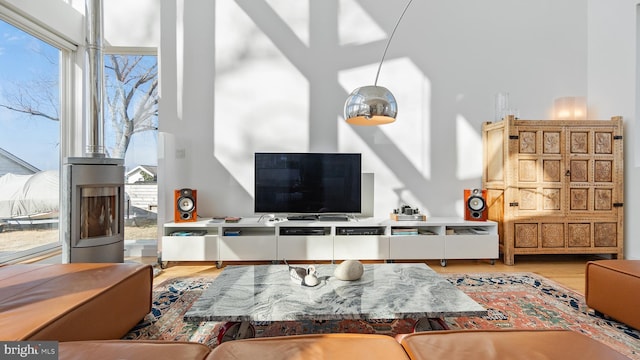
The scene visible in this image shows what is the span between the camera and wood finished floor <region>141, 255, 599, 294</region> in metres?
2.96

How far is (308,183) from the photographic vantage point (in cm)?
349

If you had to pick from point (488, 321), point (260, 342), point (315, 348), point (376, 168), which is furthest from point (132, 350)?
point (376, 168)

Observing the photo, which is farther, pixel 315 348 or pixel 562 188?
pixel 562 188

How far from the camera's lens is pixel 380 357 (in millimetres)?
909

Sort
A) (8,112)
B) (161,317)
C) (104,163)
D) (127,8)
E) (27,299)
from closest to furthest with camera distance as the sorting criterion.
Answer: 1. (27,299)
2. (161,317)
3. (104,163)
4. (8,112)
5. (127,8)

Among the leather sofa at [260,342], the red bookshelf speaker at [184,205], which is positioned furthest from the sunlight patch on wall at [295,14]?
the leather sofa at [260,342]

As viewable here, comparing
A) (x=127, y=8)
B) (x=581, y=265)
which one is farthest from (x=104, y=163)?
(x=581, y=265)

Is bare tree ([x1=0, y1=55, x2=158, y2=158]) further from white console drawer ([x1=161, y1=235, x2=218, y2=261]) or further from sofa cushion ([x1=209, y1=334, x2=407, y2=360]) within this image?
sofa cushion ([x1=209, y1=334, x2=407, y2=360])

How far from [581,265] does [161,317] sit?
4.05 m

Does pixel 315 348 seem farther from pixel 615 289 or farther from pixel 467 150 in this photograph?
pixel 467 150

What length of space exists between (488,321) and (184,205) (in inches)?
116

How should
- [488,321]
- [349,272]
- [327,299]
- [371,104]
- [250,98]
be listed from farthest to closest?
[250,98] < [488,321] < [349,272] < [371,104] < [327,299]

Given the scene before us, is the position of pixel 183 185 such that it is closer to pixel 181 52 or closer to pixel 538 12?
pixel 181 52

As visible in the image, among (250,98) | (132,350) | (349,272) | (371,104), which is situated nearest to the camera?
(132,350)
